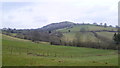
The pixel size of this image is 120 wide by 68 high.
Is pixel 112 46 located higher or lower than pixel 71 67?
lower

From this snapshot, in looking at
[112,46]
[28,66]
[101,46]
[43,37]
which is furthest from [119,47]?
[28,66]

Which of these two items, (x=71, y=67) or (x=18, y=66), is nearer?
(x=18, y=66)

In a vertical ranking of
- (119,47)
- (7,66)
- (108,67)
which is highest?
(7,66)

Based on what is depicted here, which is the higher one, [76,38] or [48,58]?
[48,58]

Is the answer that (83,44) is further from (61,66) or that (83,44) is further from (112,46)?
(61,66)

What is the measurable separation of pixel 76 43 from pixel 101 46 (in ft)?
50.0

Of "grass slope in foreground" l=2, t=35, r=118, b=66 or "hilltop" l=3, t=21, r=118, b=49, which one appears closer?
"grass slope in foreground" l=2, t=35, r=118, b=66

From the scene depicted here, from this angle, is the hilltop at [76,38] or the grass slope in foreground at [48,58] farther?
the hilltop at [76,38]

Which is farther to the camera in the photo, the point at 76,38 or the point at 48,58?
the point at 76,38

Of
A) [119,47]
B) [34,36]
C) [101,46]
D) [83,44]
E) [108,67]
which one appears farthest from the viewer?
[34,36]

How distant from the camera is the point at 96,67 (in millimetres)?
20922

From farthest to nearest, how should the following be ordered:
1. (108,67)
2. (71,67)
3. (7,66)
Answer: (108,67), (71,67), (7,66)

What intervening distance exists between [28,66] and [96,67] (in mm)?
9047

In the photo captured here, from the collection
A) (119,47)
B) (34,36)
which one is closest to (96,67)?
(119,47)
